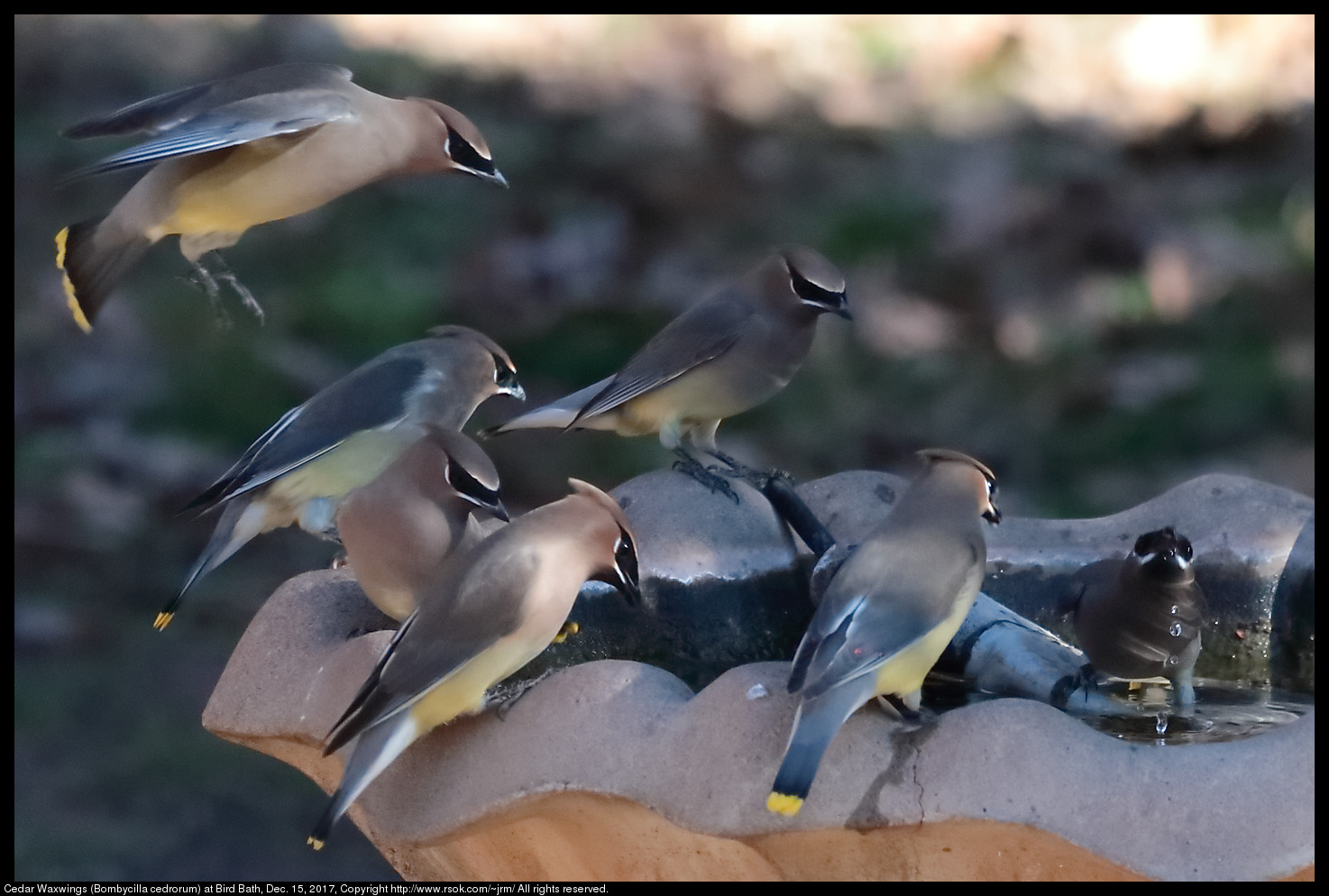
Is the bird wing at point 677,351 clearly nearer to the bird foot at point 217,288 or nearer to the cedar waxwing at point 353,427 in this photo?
the cedar waxwing at point 353,427

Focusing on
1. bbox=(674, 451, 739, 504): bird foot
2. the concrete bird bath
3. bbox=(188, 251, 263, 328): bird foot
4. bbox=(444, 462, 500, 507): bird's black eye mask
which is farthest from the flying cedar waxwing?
bbox=(674, 451, 739, 504): bird foot

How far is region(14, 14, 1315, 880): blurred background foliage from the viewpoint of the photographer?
5.36 m

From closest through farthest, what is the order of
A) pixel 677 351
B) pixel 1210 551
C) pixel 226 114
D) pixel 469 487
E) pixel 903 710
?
pixel 226 114 → pixel 903 710 → pixel 469 487 → pixel 1210 551 → pixel 677 351

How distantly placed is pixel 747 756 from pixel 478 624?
401 millimetres

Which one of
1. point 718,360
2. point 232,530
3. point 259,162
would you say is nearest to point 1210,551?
point 718,360

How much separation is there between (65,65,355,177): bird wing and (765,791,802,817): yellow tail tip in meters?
0.97

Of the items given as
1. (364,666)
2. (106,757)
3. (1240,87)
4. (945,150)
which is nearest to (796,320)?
(364,666)

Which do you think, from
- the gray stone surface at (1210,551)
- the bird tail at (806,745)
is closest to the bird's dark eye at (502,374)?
the gray stone surface at (1210,551)

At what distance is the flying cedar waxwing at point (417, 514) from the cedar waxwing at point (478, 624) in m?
0.10

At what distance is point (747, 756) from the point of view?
199 centimetres

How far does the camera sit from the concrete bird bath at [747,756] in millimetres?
1921

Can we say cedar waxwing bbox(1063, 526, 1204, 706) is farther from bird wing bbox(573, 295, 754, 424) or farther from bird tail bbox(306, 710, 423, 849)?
bird tail bbox(306, 710, 423, 849)

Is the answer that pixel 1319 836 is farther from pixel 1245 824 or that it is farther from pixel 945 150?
pixel 945 150

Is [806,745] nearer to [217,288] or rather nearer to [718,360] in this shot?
[217,288]
